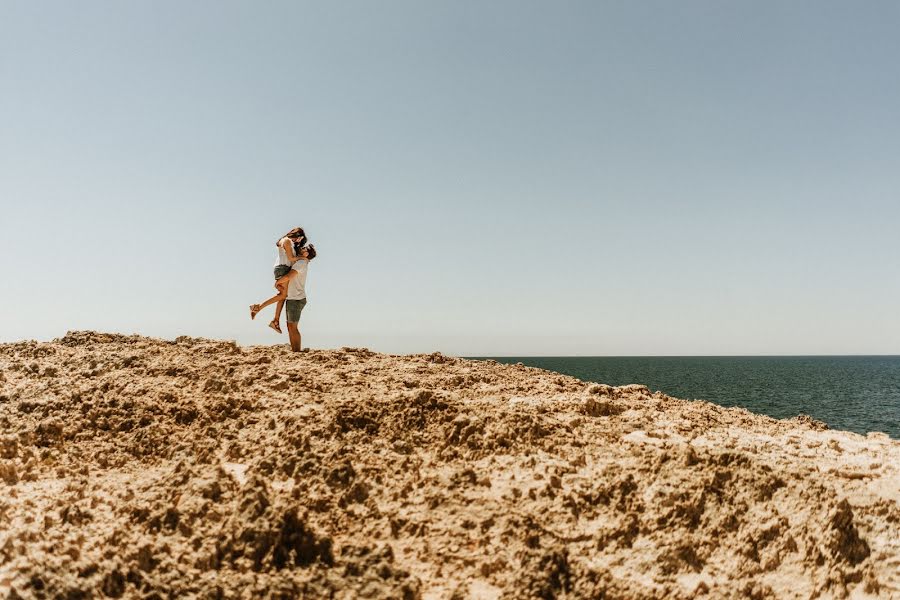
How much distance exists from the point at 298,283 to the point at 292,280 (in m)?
0.12

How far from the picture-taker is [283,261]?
1042cm

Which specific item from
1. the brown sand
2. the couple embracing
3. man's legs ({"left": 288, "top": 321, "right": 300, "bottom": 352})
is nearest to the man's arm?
the couple embracing

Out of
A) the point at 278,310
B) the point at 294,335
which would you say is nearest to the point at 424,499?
the point at 294,335

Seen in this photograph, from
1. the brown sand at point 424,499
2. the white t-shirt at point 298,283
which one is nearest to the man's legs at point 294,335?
the white t-shirt at point 298,283

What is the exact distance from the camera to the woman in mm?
10273

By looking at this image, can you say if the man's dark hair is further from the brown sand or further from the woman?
the brown sand

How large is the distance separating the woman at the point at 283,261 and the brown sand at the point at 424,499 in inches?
140

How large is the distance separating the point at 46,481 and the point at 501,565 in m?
4.23

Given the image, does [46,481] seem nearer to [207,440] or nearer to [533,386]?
[207,440]

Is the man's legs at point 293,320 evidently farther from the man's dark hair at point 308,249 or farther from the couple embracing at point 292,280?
the man's dark hair at point 308,249

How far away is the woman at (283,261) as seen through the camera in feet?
33.7

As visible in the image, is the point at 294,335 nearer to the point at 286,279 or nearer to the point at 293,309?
the point at 293,309

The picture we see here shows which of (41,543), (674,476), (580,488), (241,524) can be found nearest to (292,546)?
(241,524)

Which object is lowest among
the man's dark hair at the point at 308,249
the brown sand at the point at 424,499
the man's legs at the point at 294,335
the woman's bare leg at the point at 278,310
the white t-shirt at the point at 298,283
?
the brown sand at the point at 424,499
